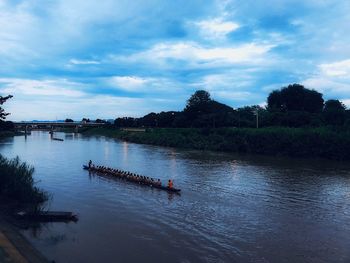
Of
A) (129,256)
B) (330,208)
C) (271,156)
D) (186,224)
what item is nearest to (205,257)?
(129,256)

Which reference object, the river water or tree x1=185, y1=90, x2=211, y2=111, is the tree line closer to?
tree x1=185, y1=90, x2=211, y2=111

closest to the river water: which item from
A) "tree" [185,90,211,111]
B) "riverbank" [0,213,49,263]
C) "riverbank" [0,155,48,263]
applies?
"riverbank" [0,213,49,263]

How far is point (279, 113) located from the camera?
101812 mm

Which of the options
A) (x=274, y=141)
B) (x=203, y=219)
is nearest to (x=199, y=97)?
(x=274, y=141)

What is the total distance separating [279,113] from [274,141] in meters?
28.4

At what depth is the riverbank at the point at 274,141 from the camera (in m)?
67.2

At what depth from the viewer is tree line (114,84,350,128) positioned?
310 feet

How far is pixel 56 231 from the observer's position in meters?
22.8

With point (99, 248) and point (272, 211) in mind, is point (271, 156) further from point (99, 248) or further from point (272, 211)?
point (99, 248)

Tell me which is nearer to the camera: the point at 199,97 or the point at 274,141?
the point at 274,141

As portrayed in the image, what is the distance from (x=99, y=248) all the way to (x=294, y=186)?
24.7 metres

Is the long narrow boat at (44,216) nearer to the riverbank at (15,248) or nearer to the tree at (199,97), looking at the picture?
the riverbank at (15,248)

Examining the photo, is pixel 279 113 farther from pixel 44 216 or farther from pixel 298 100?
pixel 44 216

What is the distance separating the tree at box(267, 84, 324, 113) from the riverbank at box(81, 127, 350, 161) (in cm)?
3415
